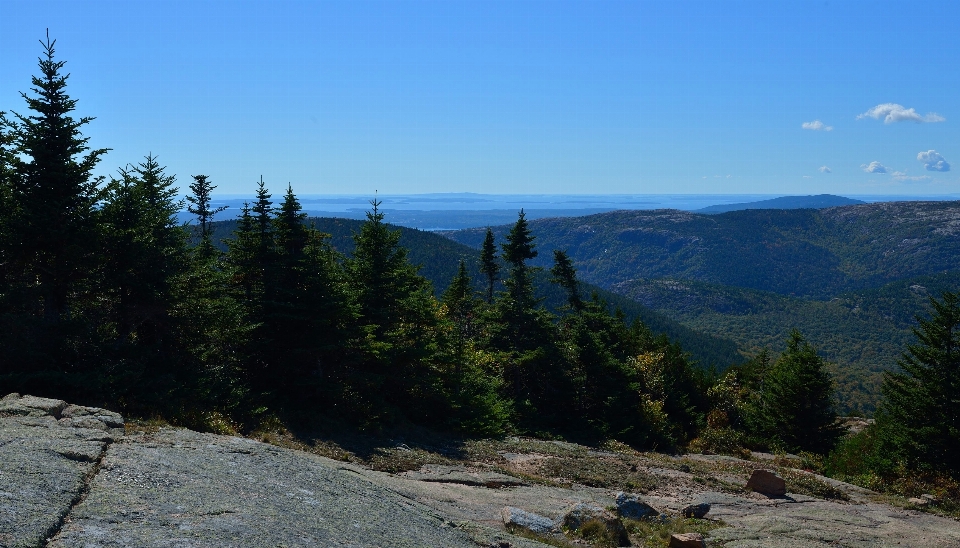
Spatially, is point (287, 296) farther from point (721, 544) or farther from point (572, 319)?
point (572, 319)

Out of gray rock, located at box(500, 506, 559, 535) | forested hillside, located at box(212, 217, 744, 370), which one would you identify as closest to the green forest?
gray rock, located at box(500, 506, 559, 535)

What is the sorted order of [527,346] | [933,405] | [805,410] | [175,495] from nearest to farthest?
[175,495]
[933,405]
[527,346]
[805,410]

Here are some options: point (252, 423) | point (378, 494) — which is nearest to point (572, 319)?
point (252, 423)

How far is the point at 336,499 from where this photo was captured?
36.3ft

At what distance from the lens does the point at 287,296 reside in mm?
21594

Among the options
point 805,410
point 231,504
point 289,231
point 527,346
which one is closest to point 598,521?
point 231,504

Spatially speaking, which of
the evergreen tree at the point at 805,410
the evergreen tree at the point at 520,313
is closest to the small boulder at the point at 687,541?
the evergreen tree at the point at 520,313

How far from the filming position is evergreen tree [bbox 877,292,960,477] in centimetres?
2634

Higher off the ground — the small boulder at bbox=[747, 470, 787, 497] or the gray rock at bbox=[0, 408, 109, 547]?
the gray rock at bbox=[0, 408, 109, 547]

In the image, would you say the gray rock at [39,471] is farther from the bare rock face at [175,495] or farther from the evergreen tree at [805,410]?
the evergreen tree at [805,410]

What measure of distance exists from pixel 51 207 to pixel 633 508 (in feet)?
61.9

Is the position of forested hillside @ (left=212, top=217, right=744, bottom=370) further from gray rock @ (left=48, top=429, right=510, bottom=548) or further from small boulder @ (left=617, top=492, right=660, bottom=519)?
gray rock @ (left=48, top=429, right=510, bottom=548)

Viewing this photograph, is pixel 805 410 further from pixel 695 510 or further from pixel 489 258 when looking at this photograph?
pixel 695 510

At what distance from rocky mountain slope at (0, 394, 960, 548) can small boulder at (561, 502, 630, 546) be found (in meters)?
0.09
